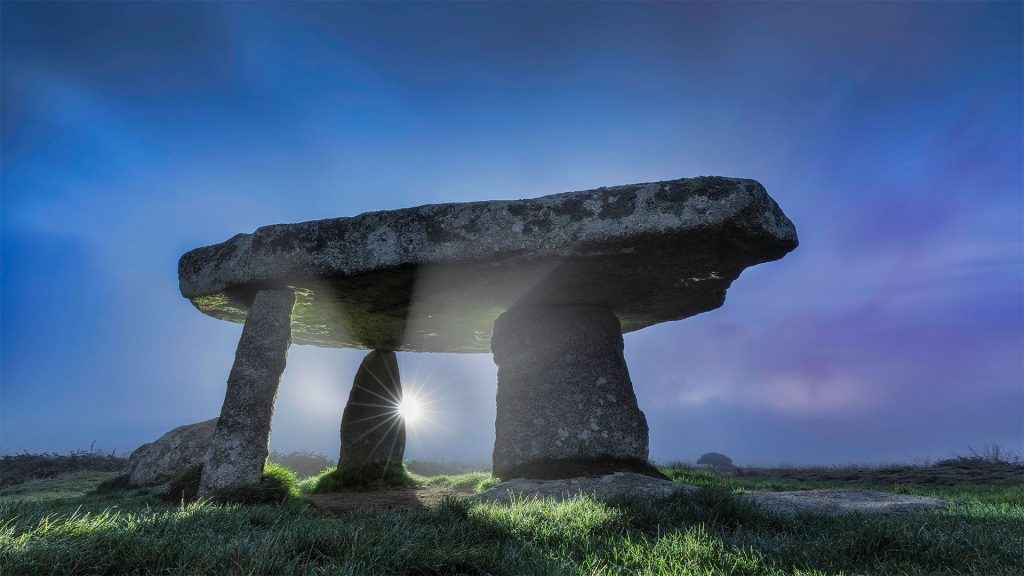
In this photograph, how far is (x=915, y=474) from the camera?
13430 mm

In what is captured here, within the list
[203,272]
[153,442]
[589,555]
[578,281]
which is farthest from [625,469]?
[153,442]

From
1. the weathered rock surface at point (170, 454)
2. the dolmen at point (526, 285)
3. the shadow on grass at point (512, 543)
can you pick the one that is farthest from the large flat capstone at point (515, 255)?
the weathered rock surface at point (170, 454)

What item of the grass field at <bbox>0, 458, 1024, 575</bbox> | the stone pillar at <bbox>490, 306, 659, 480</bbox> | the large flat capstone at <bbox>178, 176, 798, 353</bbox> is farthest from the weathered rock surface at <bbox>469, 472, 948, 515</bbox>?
the large flat capstone at <bbox>178, 176, 798, 353</bbox>

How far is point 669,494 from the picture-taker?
591 centimetres

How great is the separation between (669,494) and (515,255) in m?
3.63

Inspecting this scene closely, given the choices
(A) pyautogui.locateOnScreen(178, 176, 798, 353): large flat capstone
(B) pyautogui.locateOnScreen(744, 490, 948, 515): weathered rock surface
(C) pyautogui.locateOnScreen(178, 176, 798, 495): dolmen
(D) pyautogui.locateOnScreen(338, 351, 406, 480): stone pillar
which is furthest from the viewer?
(D) pyautogui.locateOnScreen(338, 351, 406, 480): stone pillar

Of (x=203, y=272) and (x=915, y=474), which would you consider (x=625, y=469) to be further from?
(x=915, y=474)

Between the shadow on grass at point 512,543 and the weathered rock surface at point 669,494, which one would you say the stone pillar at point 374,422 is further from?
the shadow on grass at point 512,543

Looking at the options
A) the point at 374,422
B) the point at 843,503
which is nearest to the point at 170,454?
the point at 374,422

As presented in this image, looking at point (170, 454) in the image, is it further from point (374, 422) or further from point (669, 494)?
point (669, 494)

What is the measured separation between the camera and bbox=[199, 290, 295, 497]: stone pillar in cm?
806

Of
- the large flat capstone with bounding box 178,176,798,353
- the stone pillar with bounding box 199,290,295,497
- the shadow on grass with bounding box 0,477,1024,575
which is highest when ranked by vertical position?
the large flat capstone with bounding box 178,176,798,353

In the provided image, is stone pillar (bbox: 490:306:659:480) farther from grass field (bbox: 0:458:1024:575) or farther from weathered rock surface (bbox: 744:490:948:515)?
grass field (bbox: 0:458:1024:575)

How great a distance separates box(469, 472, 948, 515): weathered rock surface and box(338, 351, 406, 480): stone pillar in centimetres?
545
